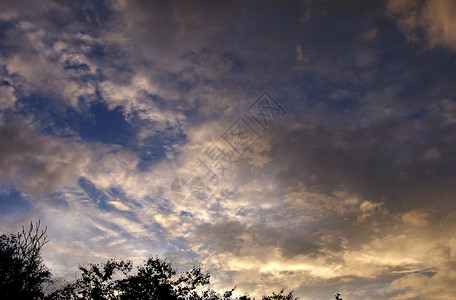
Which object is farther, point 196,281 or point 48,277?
point 196,281

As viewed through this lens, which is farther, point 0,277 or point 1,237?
point 1,237

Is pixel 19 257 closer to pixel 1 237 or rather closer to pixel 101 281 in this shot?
pixel 1 237

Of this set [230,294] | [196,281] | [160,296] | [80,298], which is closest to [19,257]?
[80,298]

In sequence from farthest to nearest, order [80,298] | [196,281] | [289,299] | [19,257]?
[289,299], [196,281], [80,298], [19,257]

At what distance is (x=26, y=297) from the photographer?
90.5 ft

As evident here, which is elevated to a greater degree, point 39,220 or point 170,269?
point 39,220

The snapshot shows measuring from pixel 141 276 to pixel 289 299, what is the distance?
25902 millimetres

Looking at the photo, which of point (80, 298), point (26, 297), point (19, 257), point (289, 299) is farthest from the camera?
point (289, 299)

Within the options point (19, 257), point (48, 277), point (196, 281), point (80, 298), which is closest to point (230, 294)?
point (196, 281)

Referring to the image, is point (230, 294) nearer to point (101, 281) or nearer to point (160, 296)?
point (160, 296)

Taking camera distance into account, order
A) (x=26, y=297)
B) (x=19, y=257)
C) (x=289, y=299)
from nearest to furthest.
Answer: (x=26, y=297)
(x=19, y=257)
(x=289, y=299)

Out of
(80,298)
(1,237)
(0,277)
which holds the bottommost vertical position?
(80,298)

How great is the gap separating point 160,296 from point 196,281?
5.70 m

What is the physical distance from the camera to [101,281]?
36156mm
